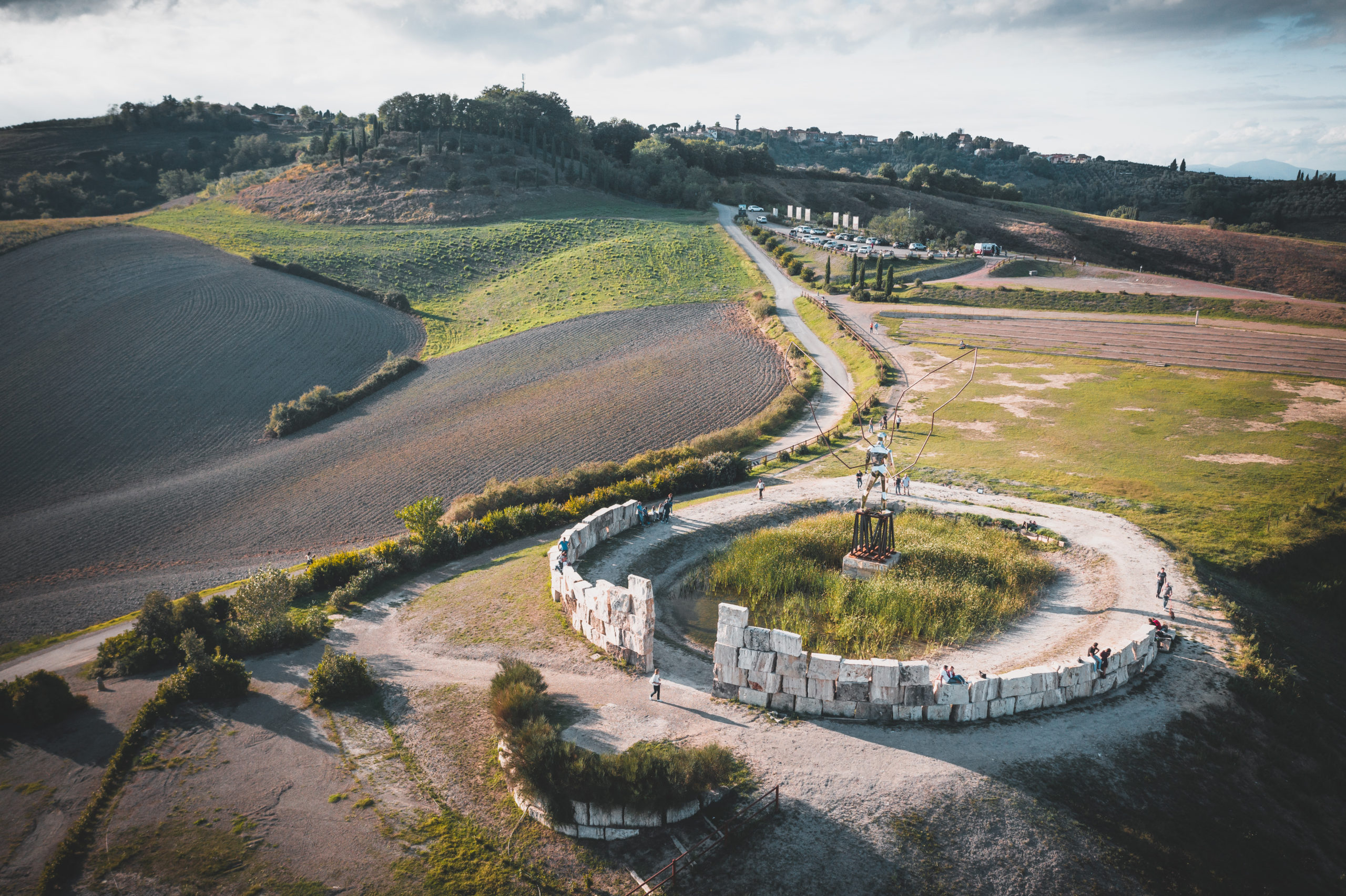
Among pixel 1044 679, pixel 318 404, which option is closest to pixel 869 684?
pixel 1044 679

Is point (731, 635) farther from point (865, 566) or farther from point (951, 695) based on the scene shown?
point (865, 566)

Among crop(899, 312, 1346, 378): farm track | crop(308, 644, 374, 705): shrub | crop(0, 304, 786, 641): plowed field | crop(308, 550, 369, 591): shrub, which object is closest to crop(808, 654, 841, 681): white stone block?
crop(308, 644, 374, 705): shrub

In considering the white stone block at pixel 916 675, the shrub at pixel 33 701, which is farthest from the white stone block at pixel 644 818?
the shrub at pixel 33 701

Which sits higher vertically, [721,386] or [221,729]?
[721,386]

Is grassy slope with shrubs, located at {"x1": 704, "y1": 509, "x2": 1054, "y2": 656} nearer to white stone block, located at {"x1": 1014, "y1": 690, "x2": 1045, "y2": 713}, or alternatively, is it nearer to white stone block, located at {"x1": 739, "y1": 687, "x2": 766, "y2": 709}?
white stone block, located at {"x1": 739, "y1": 687, "x2": 766, "y2": 709}

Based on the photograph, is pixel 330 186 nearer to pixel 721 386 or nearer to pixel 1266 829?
pixel 721 386

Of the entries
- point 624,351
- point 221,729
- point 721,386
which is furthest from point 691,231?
point 221,729

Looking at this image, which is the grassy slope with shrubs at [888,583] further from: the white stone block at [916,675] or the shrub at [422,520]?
the shrub at [422,520]
